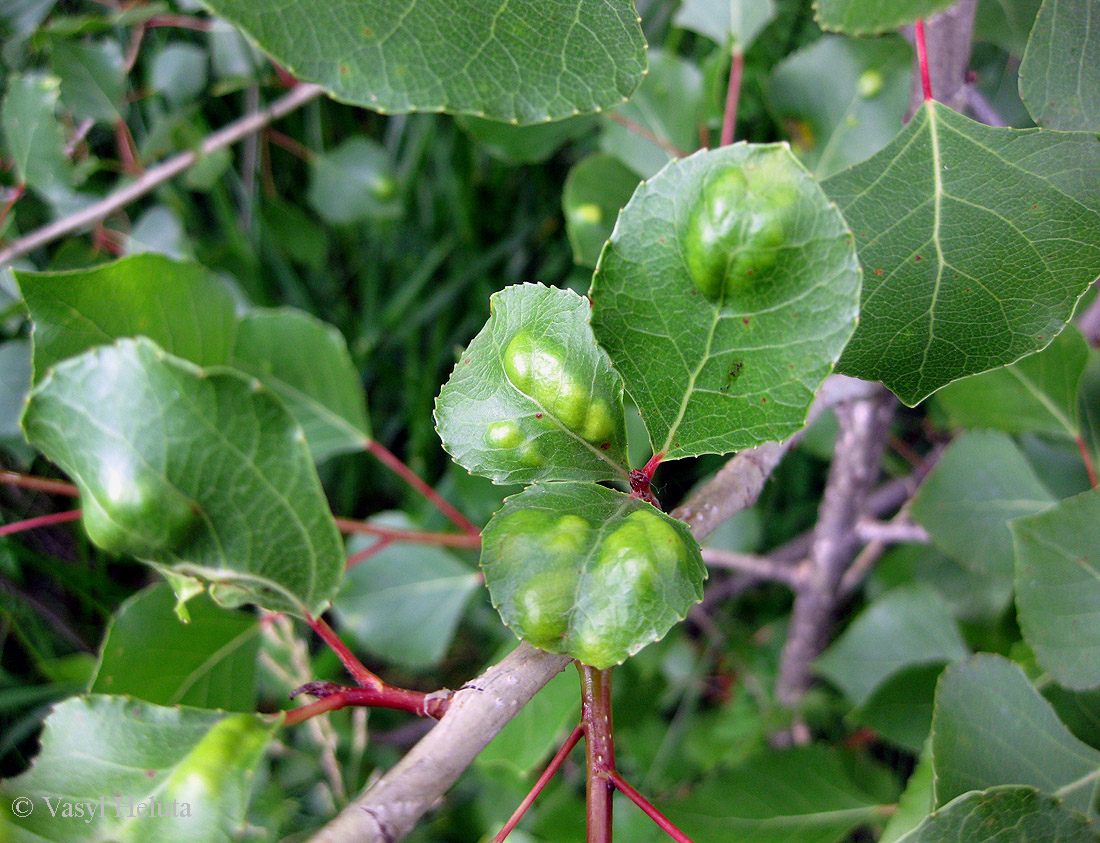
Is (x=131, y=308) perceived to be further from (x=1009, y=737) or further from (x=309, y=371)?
(x=1009, y=737)

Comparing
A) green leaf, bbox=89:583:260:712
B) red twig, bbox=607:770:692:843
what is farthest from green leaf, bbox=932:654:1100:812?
green leaf, bbox=89:583:260:712

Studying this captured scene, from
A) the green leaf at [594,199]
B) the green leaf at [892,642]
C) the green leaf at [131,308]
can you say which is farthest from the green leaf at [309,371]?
the green leaf at [892,642]

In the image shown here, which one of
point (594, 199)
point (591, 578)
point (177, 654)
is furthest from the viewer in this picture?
point (594, 199)

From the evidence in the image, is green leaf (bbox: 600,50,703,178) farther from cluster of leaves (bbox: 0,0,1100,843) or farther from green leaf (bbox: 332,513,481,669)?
green leaf (bbox: 332,513,481,669)

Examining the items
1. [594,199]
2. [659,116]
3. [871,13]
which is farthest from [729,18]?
→ [871,13]

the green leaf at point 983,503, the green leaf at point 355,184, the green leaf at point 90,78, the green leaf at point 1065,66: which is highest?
the green leaf at point 1065,66

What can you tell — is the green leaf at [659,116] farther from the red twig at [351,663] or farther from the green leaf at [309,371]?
the red twig at [351,663]
